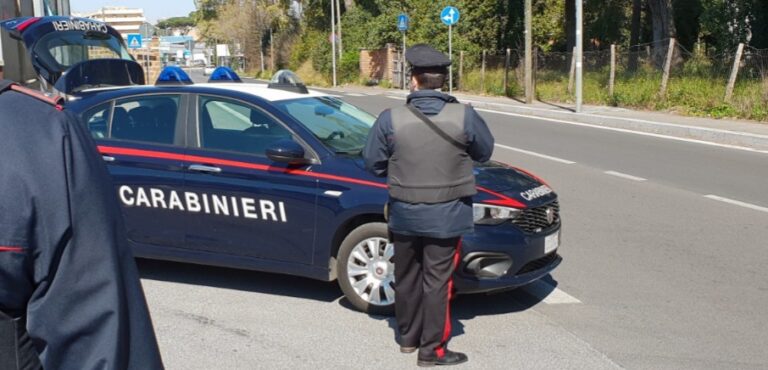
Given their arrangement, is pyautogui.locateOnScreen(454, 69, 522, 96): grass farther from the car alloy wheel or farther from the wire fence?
the car alloy wheel

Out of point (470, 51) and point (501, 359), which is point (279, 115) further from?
point (470, 51)

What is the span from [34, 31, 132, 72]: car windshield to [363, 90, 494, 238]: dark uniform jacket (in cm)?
862

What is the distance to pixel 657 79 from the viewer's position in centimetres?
2292

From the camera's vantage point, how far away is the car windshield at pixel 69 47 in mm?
12578

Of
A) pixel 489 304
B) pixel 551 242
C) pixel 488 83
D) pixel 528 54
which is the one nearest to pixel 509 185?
pixel 551 242

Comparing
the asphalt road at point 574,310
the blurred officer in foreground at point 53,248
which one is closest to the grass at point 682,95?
the asphalt road at point 574,310

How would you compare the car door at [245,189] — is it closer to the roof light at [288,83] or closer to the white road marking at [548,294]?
the roof light at [288,83]

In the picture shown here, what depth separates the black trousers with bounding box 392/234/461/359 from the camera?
15.0 feet

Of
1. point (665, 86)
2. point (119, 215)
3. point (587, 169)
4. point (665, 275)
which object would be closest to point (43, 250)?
point (119, 215)

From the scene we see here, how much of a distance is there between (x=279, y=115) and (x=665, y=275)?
3.25 metres

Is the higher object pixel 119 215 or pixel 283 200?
pixel 119 215

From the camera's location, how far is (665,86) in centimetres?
2209

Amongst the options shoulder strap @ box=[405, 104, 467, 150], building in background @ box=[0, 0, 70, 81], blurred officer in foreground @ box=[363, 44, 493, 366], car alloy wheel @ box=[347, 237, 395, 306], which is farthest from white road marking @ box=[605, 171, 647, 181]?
building in background @ box=[0, 0, 70, 81]

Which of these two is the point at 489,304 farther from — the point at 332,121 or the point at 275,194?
the point at 332,121
